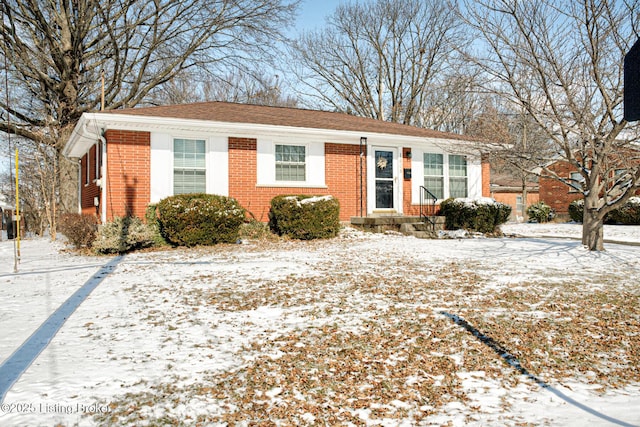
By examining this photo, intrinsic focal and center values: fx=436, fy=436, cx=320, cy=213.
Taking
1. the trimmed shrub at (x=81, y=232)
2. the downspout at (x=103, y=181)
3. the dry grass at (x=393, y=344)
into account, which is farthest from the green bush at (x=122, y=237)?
the dry grass at (x=393, y=344)

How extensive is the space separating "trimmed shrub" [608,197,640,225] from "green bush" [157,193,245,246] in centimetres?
Answer: 1651

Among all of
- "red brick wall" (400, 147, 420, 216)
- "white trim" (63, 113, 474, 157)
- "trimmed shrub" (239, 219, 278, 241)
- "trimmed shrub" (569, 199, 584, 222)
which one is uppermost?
"white trim" (63, 113, 474, 157)

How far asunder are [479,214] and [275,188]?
6.21 m

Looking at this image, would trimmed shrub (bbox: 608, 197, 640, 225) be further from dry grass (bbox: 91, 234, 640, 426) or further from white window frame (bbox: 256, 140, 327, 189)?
dry grass (bbox: 91, 234, 640, 426)

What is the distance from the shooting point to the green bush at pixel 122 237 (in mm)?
9164

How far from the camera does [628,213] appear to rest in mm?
18625

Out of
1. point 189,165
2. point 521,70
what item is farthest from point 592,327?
point 189,165

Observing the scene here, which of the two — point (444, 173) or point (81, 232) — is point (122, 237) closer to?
point (81, 232)

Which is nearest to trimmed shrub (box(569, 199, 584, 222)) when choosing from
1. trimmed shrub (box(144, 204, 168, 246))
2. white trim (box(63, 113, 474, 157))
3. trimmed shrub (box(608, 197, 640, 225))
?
trimmed shrub (box(608, 197, 640, 225))

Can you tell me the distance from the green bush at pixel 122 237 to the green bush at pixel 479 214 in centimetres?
892

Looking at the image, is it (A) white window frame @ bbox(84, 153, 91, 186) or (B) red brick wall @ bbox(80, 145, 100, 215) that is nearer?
(B) red brick wall @ bbox(80, 145, 100, 215)

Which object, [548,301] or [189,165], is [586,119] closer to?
[548,301]

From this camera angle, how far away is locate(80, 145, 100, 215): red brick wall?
1324 centimetres

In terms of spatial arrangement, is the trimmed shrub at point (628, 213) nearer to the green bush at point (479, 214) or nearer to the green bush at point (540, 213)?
the green bush at point (540, 213)
